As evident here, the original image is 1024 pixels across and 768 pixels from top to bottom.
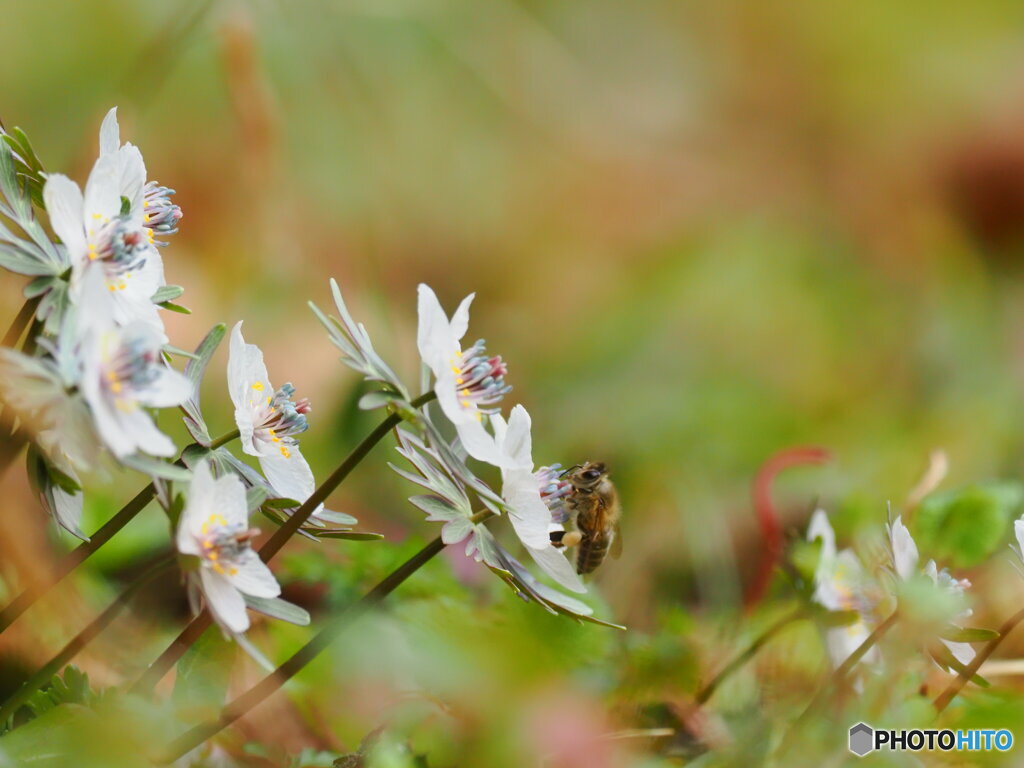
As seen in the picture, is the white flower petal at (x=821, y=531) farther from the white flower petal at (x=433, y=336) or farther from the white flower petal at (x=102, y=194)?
the white flower petal at (x=102, y=194)

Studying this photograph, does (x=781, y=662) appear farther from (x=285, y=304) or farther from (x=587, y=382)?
(x=285, y=304)

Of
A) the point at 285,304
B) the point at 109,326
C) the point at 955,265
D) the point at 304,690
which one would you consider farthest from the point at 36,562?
the point at 955,265

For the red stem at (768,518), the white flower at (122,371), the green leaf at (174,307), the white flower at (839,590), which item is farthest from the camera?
the red stem at (768,518)

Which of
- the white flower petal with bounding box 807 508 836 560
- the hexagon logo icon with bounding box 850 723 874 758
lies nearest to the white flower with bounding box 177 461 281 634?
the hexagon logo icon with bounding box 850 723 874 758

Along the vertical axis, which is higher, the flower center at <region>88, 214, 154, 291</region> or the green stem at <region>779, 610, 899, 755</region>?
the flower center at <region>88, 214, 154, 291</region>

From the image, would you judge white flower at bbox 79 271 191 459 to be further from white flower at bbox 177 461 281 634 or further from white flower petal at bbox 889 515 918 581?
white flower petal at bbox 889 515 918 581

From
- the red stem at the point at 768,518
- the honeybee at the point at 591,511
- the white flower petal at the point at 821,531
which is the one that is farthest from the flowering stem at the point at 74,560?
the red stem at the point at 768,518
